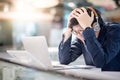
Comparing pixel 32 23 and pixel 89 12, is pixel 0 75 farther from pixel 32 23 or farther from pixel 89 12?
pixel 32 23

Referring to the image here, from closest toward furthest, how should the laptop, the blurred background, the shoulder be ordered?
the laptop → the shoulder → the blurred background

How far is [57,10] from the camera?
9.60 meters

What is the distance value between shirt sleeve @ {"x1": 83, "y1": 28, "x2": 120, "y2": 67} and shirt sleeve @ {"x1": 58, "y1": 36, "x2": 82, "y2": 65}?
1.30 feet

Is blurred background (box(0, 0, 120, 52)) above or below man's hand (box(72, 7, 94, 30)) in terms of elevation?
below

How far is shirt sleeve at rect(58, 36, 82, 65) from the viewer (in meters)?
2.34

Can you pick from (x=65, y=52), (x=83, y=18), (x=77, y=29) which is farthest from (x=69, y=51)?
(x=83, y=18)

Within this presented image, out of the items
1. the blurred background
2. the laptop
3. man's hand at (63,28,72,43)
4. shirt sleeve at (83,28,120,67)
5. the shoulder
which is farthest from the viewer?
the blurred background

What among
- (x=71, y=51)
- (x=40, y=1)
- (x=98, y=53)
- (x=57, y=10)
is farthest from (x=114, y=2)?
(x=98, y=53)

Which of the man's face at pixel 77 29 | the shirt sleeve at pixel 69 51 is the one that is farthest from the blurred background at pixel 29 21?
the man's face at pixel 77 29

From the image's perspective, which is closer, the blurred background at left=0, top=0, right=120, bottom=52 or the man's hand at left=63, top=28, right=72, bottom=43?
the man's hand at left=63, top=28, right=72, bottom=43

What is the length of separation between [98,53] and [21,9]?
6.74 m

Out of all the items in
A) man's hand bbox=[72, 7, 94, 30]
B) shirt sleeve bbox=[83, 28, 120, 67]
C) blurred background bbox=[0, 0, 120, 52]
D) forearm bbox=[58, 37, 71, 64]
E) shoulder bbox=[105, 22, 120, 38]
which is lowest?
blurred background bbox=[0, 0, 120, 52]

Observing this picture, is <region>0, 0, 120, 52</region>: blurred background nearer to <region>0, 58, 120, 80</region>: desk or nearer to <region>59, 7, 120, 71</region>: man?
<region>59, 7, 120, 71</region>: man

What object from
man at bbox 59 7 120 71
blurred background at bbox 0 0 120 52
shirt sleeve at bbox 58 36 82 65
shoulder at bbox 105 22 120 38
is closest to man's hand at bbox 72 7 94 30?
man at bbox 59 7 120 71
